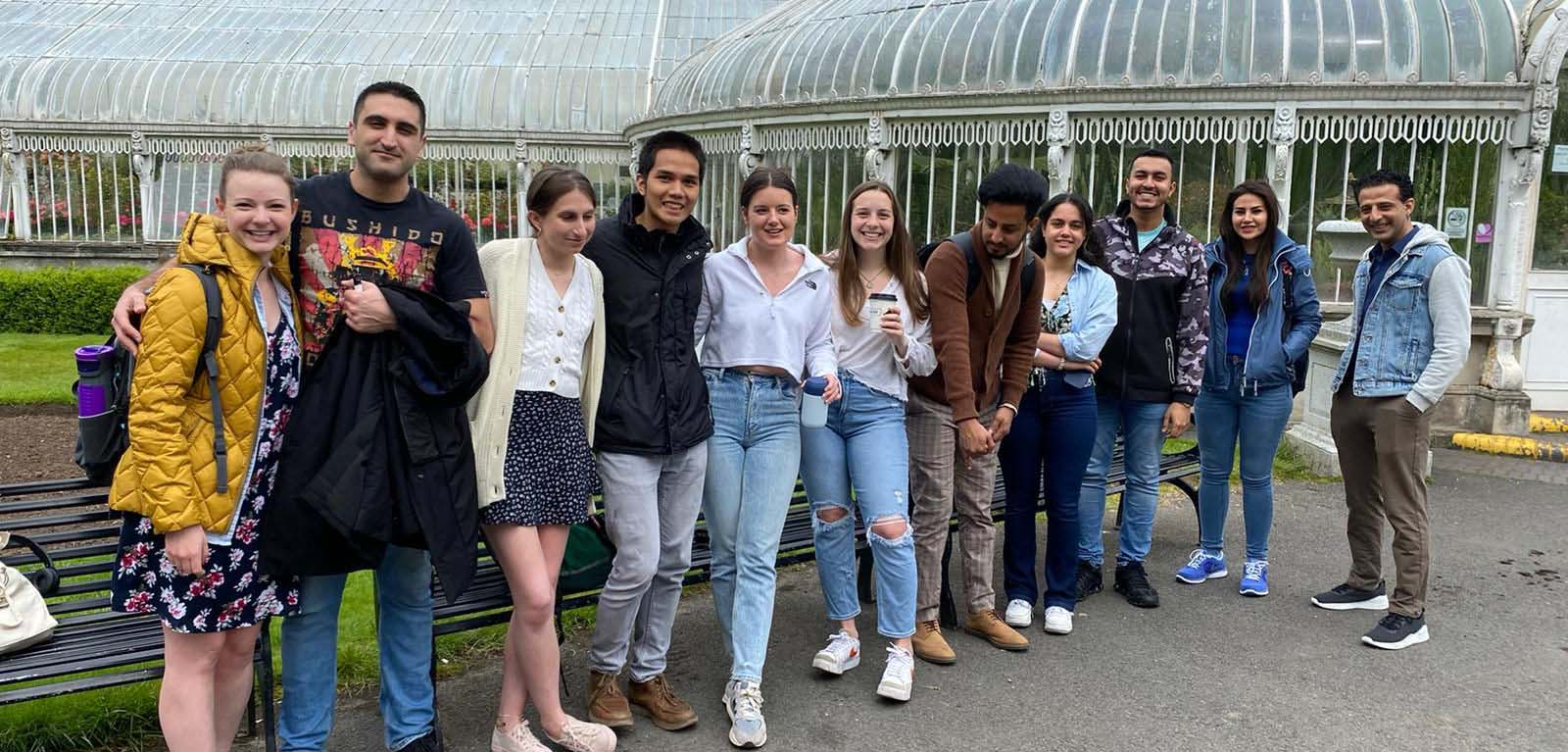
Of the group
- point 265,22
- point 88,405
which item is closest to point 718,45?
point 265,22

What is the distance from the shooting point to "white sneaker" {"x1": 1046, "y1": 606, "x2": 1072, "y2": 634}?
4801 millimetres

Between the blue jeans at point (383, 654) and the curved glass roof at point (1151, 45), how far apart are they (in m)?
8.53

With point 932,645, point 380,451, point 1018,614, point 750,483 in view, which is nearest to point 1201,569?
point 1018,614

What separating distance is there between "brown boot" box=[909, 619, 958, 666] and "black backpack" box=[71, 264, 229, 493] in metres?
2.67

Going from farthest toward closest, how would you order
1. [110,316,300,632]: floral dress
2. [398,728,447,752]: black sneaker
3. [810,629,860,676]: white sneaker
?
[810,629,860,676]: white sneaker → [398,728,447,752]: black sneaker → [110,316,300,632]: floral dress

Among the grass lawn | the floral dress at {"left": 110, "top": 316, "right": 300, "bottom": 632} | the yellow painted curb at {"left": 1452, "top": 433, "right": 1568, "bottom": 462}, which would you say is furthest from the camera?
the grass lawn

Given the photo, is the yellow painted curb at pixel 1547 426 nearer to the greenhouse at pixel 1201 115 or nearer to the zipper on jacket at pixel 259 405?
the greenhouse at pixel 1201 115

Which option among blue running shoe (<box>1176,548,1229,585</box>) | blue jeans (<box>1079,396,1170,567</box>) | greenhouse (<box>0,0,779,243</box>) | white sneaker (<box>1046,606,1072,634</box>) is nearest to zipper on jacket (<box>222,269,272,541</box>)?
white sneaker (<box>1046,606,1072,634</box>)

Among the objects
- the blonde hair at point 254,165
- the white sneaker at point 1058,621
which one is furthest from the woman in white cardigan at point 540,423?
the white sneaker at point 1058,621

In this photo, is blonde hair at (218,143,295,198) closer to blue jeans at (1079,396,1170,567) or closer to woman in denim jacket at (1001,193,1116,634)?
woman in denim jacket at (1001,193,1116,634)

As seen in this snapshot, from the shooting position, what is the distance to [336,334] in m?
3.12

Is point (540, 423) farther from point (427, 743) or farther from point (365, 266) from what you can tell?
point (427, 743)

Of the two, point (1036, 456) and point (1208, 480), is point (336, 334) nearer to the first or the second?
point (1036, 456)

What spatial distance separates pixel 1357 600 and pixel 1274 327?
4.50 feet
